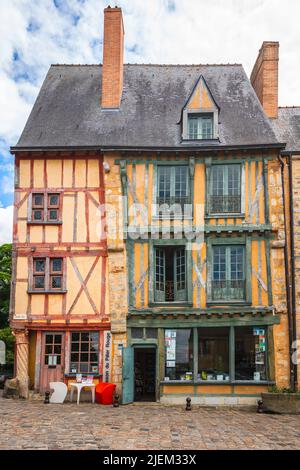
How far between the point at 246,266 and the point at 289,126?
487 cm

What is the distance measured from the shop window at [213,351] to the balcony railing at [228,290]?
0.90 meters

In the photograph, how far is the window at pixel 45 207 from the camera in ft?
45.8

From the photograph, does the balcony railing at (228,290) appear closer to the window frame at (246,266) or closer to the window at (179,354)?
the window frame at (246,266)

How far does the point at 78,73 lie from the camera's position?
16484 millimetres

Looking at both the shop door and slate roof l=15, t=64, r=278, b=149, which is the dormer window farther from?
the shop door

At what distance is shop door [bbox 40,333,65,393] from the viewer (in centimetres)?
1340

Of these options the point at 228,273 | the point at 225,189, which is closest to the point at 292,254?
the point at 228,273

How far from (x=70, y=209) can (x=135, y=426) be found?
649 centimetres

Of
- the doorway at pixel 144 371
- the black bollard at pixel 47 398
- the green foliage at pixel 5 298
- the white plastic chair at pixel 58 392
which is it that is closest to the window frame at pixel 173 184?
the doorway at pixel 144 371

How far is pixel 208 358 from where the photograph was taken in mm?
13453

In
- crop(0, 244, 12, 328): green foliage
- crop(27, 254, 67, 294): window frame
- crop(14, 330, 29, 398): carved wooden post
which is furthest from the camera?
crop(0, 244, 12, 328): green foliage

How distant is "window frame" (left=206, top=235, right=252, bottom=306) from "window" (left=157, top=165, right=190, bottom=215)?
1.28m

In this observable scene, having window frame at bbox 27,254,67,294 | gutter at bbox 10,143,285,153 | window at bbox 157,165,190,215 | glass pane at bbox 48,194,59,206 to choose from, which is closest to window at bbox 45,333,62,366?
window frame at bbox 27,254,67,294

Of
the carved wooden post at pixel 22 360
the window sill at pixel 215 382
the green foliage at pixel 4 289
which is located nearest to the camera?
the window sill at pixel 215 382
